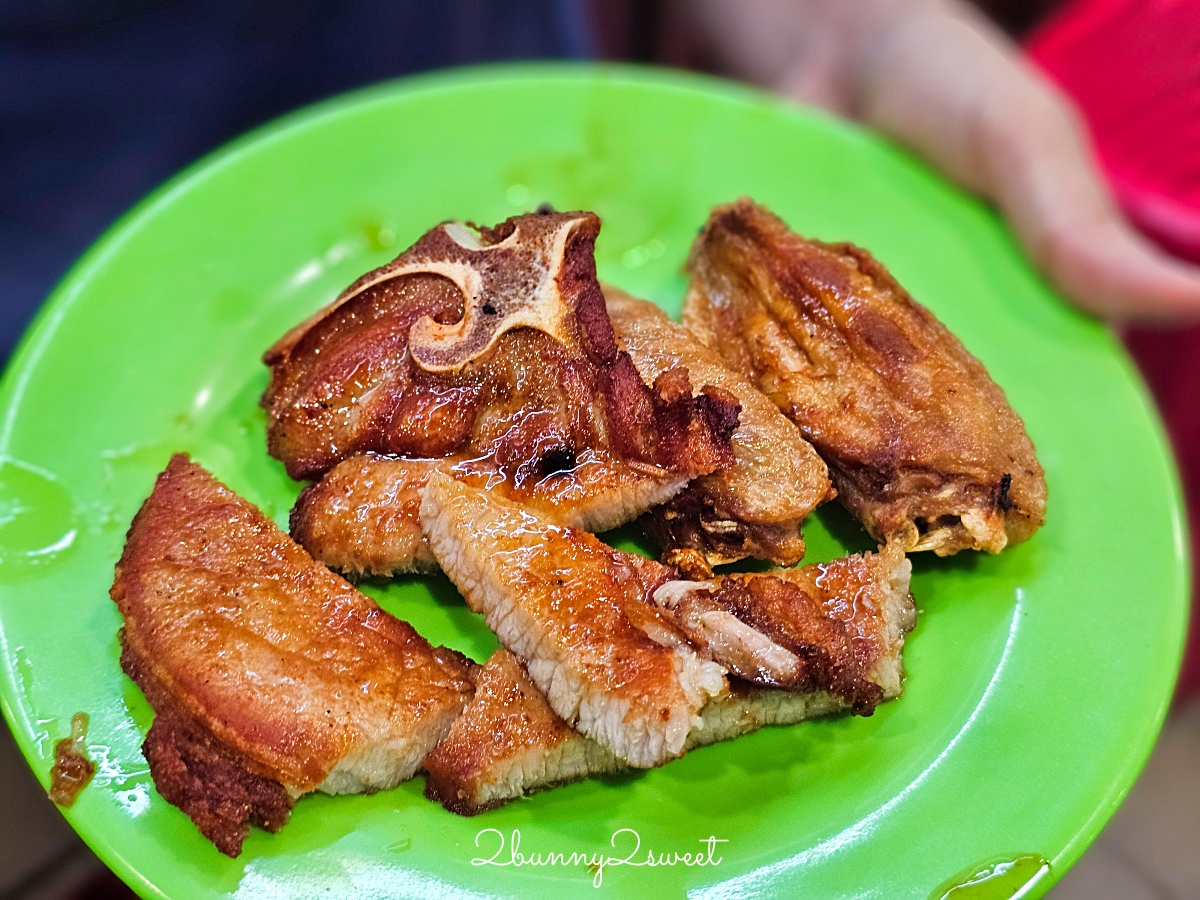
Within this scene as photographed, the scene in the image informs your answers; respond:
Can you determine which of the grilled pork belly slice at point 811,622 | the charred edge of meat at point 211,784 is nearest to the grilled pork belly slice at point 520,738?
the grilled pork belly slice at point 811,622

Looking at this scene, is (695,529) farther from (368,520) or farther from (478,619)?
(368,520)

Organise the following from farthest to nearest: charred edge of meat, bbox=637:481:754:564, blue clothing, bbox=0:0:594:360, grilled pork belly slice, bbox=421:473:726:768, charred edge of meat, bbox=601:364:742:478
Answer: blue clothing, bbox=0:0:594:360 → charred edge of meat, bbox=637:481:754:564 → charred edge of meat, bbox=601:364:742:478 → grilled pork belly slice, bbox=421:473:726:768

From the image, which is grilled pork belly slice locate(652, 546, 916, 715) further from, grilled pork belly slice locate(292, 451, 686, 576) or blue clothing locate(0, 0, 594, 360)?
blue clothing locate(0, 0, 594, 360)

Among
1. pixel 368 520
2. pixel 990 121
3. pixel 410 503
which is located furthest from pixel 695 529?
pixel 990 121

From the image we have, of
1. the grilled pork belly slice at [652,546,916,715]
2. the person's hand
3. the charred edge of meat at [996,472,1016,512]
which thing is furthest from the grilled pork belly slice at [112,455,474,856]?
the person's hand

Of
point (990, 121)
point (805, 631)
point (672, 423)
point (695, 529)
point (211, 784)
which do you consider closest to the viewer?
point (211, 784)

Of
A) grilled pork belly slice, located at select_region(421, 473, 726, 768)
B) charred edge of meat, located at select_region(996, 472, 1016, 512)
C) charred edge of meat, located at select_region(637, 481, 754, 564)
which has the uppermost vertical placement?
charred edge of meat, located at select_region(996, 472, 1016, 512)

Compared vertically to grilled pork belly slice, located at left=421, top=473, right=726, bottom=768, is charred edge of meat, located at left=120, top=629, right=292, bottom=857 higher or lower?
lower

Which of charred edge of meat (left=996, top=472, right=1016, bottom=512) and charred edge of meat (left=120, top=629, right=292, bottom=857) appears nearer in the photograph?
charred edge of meat (left=120, top=629, right=292, bottom=857)
